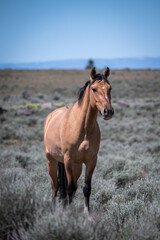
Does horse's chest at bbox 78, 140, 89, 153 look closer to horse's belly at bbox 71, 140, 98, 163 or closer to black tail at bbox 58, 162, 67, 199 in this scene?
horse's belly at bbox 71, 140, 98, 163

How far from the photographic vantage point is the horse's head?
9.70 feet

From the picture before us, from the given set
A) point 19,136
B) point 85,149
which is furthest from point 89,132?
point 19,136

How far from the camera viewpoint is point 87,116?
348cm

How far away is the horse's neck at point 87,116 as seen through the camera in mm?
3463

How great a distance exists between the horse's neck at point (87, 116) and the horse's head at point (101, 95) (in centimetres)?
12

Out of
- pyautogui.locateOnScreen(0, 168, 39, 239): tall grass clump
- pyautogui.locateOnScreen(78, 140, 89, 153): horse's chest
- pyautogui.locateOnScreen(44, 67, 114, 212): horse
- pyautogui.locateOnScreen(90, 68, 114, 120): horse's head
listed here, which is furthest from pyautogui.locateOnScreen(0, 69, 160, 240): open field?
pyautogui.locateOnScreen(90, 68, 114, 120): horse's head

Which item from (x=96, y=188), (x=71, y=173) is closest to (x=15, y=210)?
A: (x=71, y=173)

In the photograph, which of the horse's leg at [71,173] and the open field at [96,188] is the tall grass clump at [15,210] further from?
the horse's leg at [71,173]

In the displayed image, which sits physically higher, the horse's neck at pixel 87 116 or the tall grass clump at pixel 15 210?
the horse's neck at pixel 87 116

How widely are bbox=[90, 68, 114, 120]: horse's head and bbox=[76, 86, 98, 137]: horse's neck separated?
0.12m

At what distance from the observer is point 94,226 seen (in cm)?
261

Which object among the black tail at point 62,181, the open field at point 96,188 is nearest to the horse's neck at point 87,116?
the open field at point 96,188

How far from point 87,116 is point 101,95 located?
490 millimetres

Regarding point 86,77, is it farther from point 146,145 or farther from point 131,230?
point 131,230
